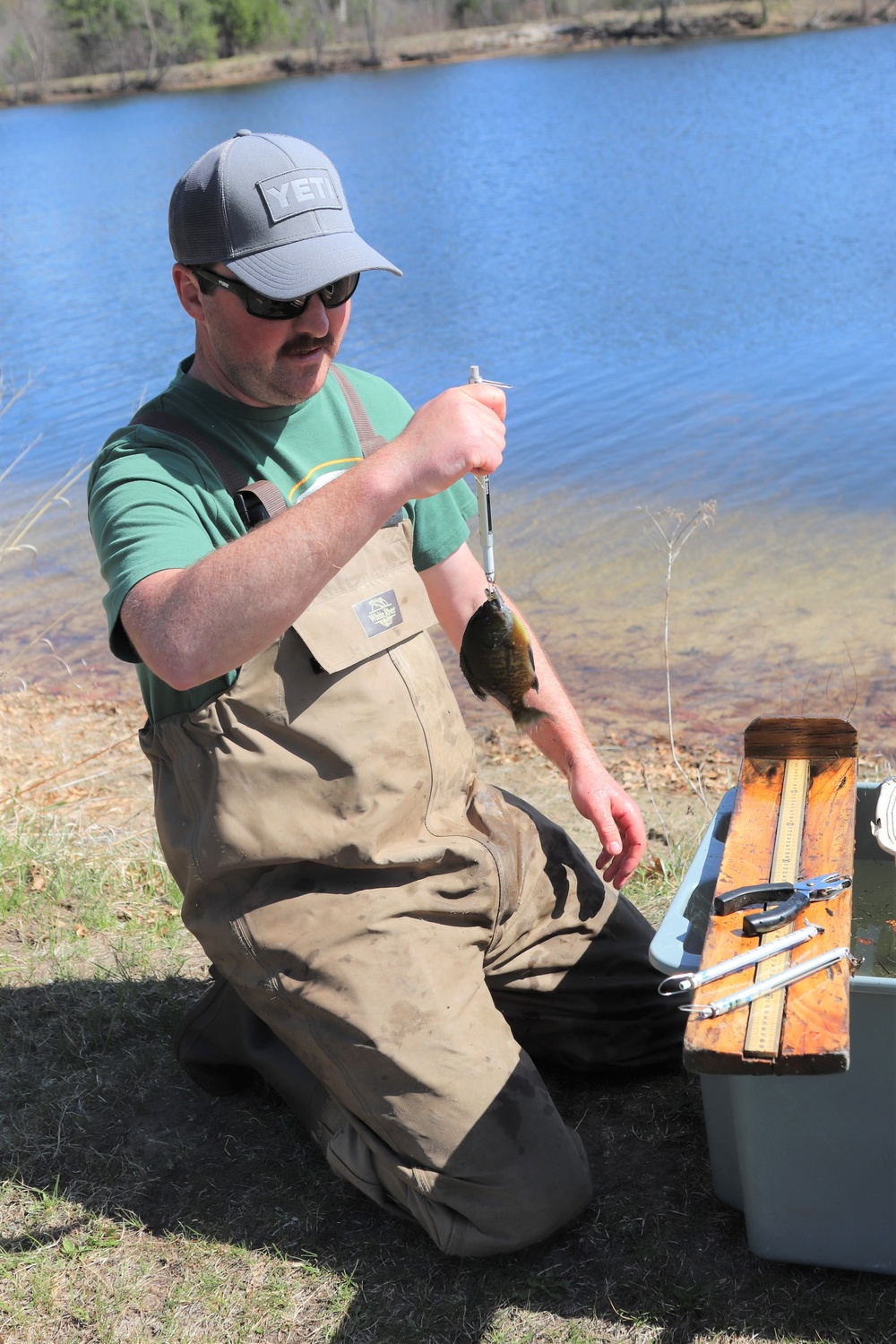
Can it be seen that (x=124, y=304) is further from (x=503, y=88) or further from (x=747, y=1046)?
(x=503, y=88)

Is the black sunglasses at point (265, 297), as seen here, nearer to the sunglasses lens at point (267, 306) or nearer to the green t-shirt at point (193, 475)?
the sunglasses lens at point (267, 306)

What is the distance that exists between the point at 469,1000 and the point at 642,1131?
0.65 m

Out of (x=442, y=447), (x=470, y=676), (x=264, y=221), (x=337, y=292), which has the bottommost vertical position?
(x=470, y=676)

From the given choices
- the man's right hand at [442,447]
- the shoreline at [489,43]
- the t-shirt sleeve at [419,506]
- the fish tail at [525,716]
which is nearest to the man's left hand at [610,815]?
the fish tail at [525,716]

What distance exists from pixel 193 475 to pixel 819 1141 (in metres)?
1.95

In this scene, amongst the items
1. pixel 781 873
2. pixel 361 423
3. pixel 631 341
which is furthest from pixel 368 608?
pixel 631 341

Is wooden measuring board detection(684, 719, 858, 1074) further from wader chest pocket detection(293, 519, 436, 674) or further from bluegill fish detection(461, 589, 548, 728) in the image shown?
wader chest pocket detection(293, 519, 436, 674)

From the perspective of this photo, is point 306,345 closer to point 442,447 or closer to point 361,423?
point 361,423

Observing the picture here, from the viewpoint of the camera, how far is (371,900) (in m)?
2.89

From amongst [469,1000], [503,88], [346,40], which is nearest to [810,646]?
[469,1000]

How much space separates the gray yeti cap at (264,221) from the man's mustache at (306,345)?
16 cm

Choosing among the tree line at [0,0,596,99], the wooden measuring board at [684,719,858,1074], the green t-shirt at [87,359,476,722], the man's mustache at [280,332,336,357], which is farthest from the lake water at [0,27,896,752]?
the tree line at [0,0,596,99]

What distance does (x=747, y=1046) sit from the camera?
85.2 inches

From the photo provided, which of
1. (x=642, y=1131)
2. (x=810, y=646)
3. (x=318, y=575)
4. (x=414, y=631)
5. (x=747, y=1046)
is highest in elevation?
(x=318, y=575)
